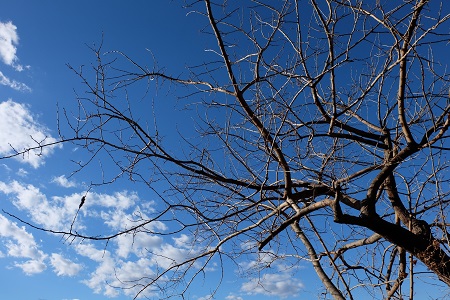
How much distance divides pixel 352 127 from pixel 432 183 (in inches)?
40.8

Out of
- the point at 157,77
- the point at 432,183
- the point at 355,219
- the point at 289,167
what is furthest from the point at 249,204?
the point at 432,183

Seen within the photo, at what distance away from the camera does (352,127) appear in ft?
13.4

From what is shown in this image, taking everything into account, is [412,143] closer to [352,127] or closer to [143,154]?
[352,127]

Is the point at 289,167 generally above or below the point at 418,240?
above

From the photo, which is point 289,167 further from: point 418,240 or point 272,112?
point 418,240

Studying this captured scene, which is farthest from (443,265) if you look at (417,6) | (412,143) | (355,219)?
(417,6)

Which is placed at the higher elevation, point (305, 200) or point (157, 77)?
point (157, 77)

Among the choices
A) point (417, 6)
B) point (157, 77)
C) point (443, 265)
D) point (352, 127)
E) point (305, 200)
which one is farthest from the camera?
point (305, 200)

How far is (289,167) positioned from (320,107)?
1.98 feet

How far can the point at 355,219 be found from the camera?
3.66 m

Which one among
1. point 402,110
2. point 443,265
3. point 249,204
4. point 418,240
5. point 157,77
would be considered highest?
point 157,77

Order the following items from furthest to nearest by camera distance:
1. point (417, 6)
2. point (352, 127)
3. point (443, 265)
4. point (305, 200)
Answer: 1. point (305, 200)
2. point (352, 127)
3. point (443, 265)
4. point (417, 6)

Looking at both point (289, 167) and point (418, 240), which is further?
point (289, 167)

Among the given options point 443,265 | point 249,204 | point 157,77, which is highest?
point 157,77
